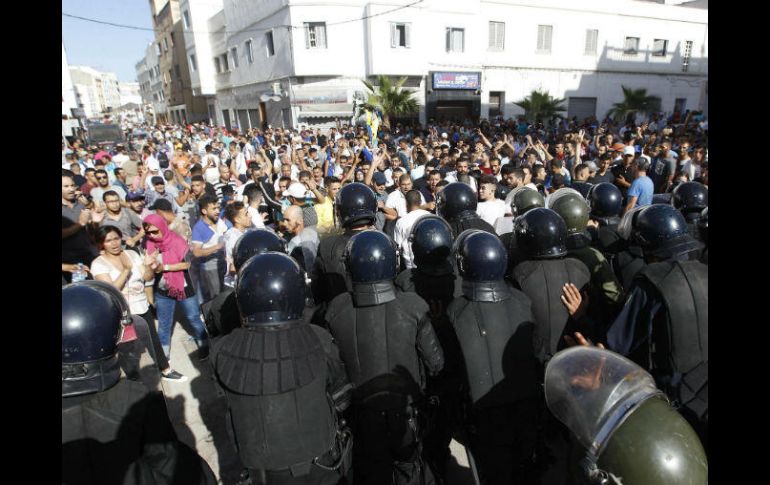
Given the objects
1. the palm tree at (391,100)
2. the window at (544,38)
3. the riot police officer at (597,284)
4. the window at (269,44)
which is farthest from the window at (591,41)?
the riot police officer at (597,284)

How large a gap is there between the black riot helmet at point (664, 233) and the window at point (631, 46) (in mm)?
31297

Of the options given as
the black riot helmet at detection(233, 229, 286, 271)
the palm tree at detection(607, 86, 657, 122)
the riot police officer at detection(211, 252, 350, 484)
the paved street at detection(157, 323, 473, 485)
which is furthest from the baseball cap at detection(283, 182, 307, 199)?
the palm tree at detection(607, 86, 657, 122)

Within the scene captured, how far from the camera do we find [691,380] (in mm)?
2293

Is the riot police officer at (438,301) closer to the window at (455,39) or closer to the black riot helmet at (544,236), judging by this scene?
the black riot helmet at (544,236)

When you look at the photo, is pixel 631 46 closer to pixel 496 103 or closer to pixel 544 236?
pixel 496 103

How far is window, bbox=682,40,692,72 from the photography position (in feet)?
97.0

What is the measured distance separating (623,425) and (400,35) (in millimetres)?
25099

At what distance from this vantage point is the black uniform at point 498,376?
246 centimetres

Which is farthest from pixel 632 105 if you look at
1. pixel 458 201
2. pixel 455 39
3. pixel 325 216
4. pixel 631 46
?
pixel 458 201

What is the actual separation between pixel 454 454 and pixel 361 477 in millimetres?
1145

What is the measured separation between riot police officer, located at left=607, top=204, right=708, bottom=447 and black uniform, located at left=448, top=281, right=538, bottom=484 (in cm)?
62
